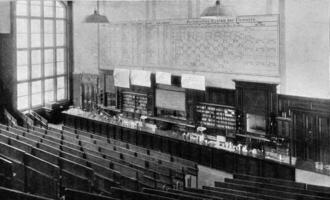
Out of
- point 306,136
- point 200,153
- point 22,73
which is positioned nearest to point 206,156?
point 200,153

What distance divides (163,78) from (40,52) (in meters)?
5.38

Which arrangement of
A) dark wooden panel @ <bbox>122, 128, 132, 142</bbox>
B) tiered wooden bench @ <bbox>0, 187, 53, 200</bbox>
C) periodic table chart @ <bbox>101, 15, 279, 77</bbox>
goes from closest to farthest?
tiered wooden bench @ <bbox>0, 187, 53, 200</bbox>, periodic table chart @ <bbox>101, 15, 279, 77</bbox>, dark wooden panel @ <bbox>122, 128, 132, 142</bbox>

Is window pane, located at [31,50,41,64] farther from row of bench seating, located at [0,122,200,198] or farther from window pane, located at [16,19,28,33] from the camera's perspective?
row of bench seating, located at [0,122,200,198]

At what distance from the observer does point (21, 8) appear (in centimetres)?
1231

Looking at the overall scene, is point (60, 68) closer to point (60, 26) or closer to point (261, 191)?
point (60, 26)

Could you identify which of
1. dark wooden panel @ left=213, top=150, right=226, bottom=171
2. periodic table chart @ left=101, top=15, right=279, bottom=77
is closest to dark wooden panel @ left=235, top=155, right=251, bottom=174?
dark wooden panel @ left=213, top=150, right=226, bottom=171

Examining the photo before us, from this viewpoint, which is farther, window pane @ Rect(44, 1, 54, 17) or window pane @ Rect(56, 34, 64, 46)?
window pane @ Rect(56, 34, 64, 46)

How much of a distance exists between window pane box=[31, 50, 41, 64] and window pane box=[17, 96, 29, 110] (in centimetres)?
138

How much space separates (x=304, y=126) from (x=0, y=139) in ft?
22.4

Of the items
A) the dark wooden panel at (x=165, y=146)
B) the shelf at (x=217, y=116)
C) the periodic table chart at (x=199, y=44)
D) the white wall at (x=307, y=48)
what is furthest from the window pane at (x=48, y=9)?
the white wall at (x=307, y=48)

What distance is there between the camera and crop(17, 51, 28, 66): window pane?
40.3 feet

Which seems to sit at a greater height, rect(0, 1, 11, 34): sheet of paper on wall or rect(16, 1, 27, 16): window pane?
rect(16, 1, 27, 16): window pane

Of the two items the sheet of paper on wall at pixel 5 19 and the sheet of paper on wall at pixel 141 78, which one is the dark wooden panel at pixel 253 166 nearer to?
the sheet of paper on wall at pixel 141 78

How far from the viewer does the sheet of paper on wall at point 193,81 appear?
9.75 meters
